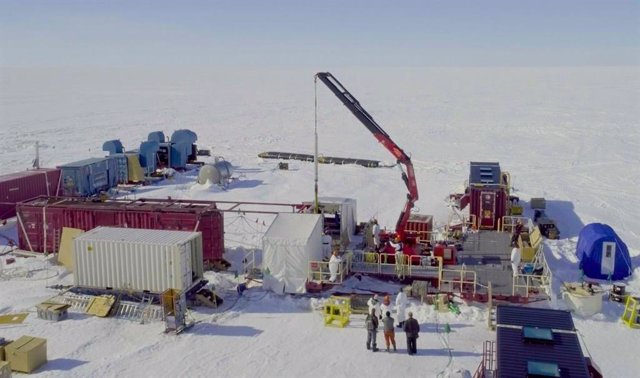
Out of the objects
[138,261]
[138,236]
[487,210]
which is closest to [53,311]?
[138,261]

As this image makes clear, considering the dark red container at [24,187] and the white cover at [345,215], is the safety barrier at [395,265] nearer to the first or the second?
the white cover at [345,215]

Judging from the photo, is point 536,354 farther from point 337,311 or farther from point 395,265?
point 395,265

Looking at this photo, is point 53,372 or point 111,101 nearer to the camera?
point 53,372

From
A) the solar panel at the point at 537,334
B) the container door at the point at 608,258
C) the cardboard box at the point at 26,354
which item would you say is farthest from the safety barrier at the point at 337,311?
the container door at the point at 608,258

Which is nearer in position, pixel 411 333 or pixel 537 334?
pixel 537 334

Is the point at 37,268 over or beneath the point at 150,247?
beneath

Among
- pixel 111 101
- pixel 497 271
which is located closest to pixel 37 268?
pixel 497 271

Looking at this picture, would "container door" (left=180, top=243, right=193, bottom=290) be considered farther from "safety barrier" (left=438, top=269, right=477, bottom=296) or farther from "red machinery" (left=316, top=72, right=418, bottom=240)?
"red machinery" (left=316, top=72, right=418, bottom=240)

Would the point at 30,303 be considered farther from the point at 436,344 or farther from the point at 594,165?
the point at 594,165
